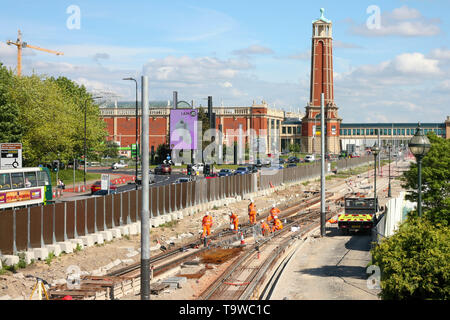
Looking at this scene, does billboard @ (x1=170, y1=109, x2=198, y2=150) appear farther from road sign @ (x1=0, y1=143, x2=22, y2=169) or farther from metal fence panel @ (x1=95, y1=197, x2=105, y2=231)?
metal fence panel @ (x1=95, y1=197, x2=105, y2=231)

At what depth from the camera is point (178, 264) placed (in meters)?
26.8

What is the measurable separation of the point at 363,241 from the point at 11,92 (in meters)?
45.5

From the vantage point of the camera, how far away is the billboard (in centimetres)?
6147

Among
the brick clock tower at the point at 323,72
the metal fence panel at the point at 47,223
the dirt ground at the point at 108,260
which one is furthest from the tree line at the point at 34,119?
the brick clock tower at the point at 323,72

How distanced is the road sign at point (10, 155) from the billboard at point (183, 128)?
2173 cm

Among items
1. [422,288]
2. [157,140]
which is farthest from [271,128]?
[422,288]

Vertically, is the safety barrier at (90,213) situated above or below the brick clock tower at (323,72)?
below

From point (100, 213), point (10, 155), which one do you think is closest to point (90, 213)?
point (100, 213)

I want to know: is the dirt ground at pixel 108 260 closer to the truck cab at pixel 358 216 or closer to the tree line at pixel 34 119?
the truck cab at pixel 358 216

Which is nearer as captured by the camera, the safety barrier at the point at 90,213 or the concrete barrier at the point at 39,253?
the safety barrier at the point at 90,213

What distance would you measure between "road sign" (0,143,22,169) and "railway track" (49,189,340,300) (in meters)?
15.7

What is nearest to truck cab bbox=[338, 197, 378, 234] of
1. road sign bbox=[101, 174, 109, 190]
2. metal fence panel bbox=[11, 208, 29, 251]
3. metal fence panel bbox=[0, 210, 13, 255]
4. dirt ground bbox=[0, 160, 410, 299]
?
dirt ground bbox=[0, 160, 410, 299]

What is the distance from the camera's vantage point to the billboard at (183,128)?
61469 mm

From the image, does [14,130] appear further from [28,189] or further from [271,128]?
[271,128]
